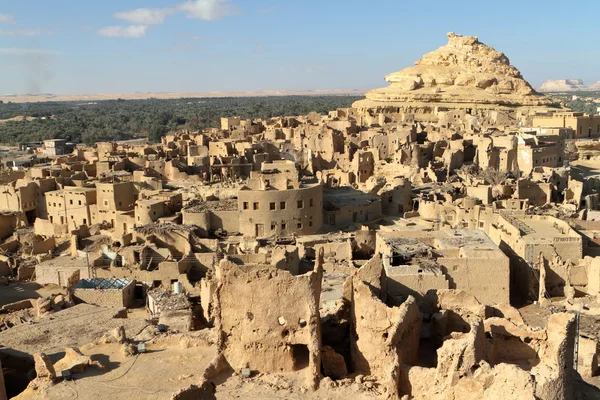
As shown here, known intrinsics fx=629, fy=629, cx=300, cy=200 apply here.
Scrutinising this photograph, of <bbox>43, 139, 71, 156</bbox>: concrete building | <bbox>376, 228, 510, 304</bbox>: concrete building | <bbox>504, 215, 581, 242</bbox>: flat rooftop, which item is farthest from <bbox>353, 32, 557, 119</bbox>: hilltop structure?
<bbox>376, 228, 510, 304</bbox>: concrete building

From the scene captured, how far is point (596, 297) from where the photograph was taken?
19.2 m

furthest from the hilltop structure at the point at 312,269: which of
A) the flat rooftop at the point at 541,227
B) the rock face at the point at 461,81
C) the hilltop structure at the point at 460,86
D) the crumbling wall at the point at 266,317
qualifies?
the rock face at the point at 461,81

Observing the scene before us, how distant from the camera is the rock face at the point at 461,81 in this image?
6450cm

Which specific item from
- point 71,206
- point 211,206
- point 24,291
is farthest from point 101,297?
point 71,206

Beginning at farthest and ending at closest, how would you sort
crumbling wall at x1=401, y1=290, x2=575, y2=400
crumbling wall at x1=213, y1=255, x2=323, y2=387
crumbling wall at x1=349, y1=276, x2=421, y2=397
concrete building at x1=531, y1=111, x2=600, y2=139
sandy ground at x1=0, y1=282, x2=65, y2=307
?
1. concrete building at x1=531, y1=111, x2=600, y2=139
2. sandy ground at x1=0, y1=282, x2=65, y2=307
3. crumbling wall at x1=213, y1=255, x2=323, y2=387
4. crumbling wall at x1=349, y1=276, x2=421, y2=397
5. crumbling wall at x1=401, y1=290, x2=575, y2=400

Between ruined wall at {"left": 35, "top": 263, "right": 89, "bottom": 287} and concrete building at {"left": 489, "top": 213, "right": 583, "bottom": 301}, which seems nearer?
concrete building at {"left": 489, "top": 213, "right": 583, "bottom": 301}

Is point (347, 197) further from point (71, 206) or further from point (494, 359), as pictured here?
point (494, 359)

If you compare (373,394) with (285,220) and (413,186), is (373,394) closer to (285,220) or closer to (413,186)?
(285,220)

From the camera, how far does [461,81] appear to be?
67.4 m

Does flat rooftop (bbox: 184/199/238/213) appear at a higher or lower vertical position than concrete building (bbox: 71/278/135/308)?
higher

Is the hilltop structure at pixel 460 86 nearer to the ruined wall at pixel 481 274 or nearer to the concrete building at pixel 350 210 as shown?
the concrete building at pixel 350 210

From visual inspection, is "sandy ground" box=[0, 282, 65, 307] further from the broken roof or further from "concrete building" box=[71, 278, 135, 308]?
"concrete building" box=[71, 278, 135, 308]

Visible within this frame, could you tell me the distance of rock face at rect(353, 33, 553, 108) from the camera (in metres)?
64.5

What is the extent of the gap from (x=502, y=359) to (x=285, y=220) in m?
13.6
